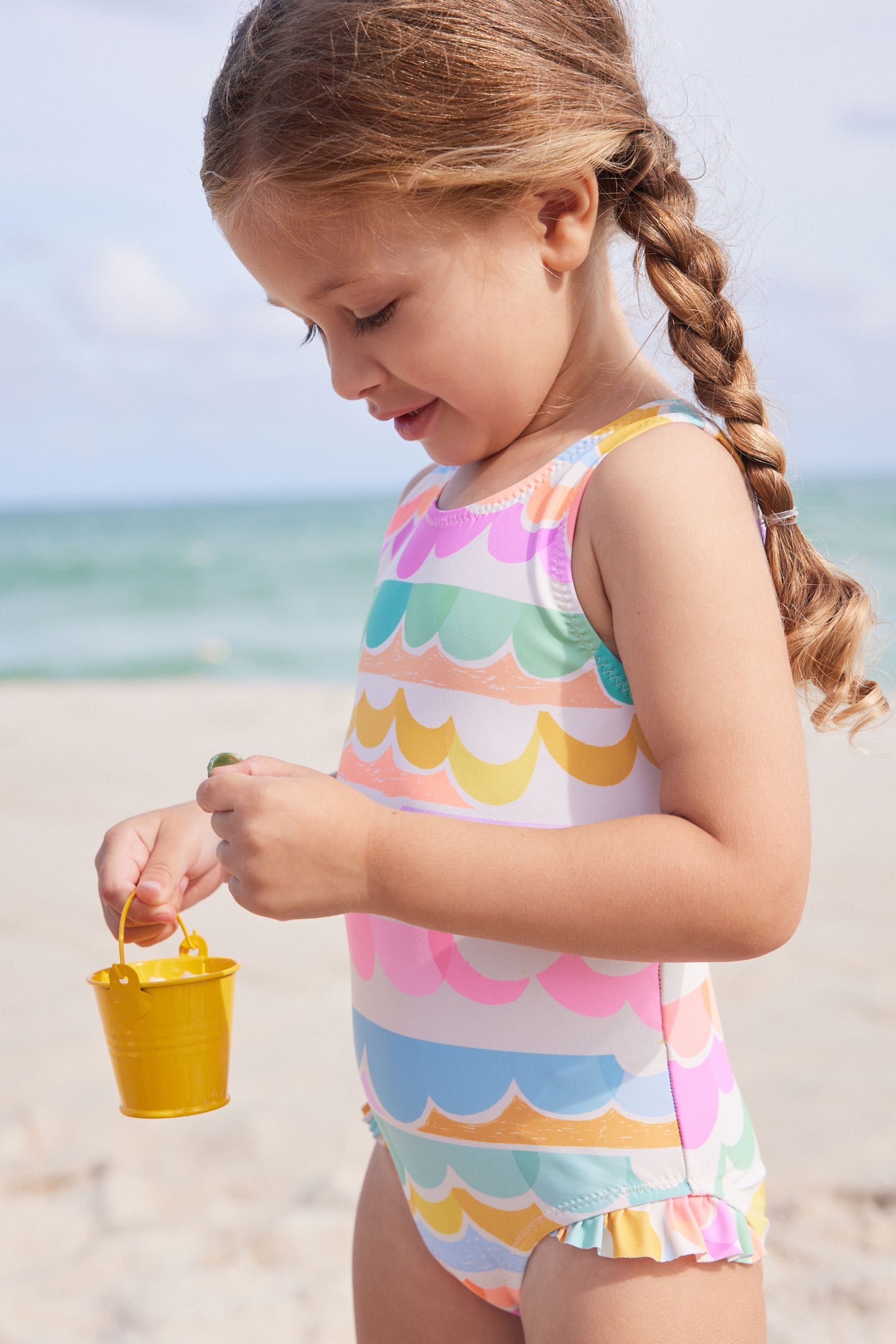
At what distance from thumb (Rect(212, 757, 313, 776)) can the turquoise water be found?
30.3 inches

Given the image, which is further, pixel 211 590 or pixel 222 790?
pixel 211 590

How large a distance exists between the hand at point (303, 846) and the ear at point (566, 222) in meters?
0.66

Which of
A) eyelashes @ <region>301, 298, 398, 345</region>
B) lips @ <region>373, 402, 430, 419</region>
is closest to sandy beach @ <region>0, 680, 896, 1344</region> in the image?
lips @ <region>373, 402, 430, 419</region>

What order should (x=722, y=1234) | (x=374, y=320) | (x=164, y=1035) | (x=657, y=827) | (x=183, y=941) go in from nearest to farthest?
(x=657, y=827), (x=722, y=1234), (x=374, y=320), (x=164, y=1035), (x=183, y=941)

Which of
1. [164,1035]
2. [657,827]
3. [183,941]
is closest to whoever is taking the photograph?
[657,827]

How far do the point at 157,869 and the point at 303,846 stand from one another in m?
0.44

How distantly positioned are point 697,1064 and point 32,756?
20.4ft

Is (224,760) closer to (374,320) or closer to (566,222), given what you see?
(374,320)

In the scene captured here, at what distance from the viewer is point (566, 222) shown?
137 cm

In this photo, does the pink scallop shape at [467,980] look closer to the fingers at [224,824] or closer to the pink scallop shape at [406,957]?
the pink scallop shape at [406,957]

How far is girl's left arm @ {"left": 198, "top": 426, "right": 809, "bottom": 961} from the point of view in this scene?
3.76 ft

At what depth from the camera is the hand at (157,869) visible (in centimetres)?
153

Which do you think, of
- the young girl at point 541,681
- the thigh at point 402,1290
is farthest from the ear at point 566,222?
the thigh at point 402,1290

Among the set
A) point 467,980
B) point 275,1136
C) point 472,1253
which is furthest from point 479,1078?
point 275,1136
